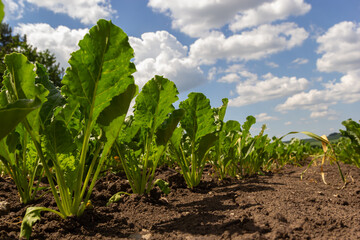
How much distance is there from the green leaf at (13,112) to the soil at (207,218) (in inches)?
28.9

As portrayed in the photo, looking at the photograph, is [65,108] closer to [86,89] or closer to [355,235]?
[86,89]

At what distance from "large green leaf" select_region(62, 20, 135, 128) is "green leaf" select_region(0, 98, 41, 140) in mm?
537

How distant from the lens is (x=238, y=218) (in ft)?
5.39

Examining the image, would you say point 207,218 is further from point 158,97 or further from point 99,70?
point 99,70

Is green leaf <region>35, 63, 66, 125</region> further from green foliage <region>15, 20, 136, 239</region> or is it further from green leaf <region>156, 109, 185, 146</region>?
green leaf <region>156, 109, 185, 146</region>

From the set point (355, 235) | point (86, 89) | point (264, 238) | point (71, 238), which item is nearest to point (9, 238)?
point (71, 238)

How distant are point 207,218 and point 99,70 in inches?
43.4

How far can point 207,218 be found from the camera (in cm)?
174

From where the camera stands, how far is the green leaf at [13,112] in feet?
3.39

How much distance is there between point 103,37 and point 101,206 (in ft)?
4.08

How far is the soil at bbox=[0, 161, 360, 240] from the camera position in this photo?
146 cm

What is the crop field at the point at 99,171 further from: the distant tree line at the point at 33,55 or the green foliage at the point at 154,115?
the distant tree line at the point at 33,55

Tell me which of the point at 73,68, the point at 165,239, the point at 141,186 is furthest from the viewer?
the point at 141,186

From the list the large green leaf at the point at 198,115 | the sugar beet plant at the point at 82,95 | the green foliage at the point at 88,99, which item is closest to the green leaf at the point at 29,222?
the sugar beet plant at the point at 82,95
